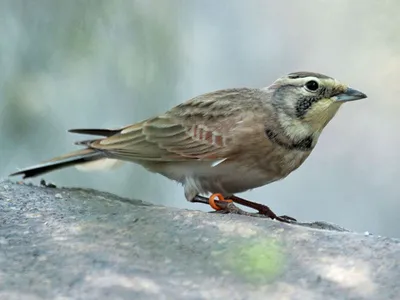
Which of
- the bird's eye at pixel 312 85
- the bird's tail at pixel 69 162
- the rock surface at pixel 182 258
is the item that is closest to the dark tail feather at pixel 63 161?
the bird's tail at pixel 69 162

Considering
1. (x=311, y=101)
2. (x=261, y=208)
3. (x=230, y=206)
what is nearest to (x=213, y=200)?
(x=230, y=206)

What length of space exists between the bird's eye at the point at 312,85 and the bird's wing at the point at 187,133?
1.00 ft

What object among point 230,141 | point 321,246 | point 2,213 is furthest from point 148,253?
point 230,141

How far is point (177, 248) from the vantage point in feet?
6.79

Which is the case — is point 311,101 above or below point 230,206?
above

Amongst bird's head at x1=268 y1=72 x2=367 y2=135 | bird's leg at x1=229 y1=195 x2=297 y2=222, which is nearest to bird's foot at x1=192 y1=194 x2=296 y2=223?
bird's leg at x1=229 y1=195 x2=297 y2=222

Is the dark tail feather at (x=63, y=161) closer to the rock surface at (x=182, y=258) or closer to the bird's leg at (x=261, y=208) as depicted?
the bird's leg at (x=261, y=208)

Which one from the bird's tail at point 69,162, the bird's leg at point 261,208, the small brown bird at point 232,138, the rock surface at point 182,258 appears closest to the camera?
the rock surface at point 182,258

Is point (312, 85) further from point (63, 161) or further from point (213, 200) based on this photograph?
point (63, 161)

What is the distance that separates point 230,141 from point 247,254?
1.04 meters

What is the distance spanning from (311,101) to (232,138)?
433 millimetres

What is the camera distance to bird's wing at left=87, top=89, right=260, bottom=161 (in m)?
3.06

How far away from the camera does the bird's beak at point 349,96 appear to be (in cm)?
307

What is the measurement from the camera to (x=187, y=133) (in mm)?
3219
